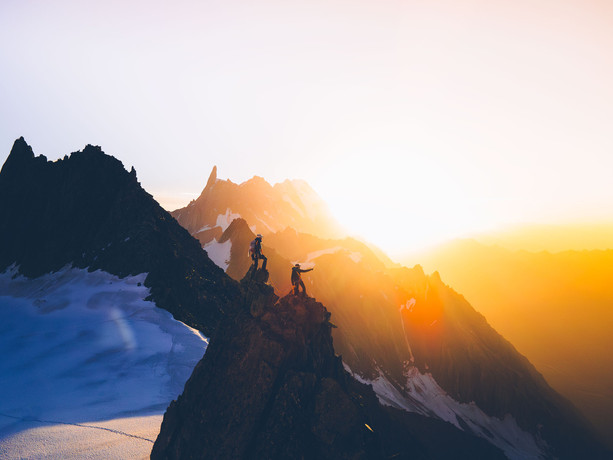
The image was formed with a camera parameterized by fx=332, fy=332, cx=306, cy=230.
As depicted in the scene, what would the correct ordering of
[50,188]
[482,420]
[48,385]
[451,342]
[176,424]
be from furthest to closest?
1. [451,342]
2. [482,420]
3. [50,188]
4. [48,385]
5. [176,424]

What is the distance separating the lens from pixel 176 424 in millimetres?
17797

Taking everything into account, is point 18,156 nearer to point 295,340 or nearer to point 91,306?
point 91,306

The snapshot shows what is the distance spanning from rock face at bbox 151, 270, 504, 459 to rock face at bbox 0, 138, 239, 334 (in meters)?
27.8

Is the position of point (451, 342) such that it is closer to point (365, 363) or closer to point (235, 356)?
point (365, 363)

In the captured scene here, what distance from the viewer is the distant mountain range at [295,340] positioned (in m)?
18.0

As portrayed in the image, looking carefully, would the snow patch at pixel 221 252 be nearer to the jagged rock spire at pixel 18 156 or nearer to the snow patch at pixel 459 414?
the snow patch at pixel 459 414

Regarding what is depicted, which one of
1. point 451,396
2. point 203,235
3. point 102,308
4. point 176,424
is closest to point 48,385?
point 102,308

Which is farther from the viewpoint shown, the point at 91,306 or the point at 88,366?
the point at 91,306

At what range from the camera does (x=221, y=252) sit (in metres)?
138

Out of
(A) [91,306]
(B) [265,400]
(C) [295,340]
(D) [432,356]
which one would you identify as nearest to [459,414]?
(D) [432,356]

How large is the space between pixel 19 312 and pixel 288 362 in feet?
156

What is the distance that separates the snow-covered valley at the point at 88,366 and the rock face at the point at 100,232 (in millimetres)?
4335

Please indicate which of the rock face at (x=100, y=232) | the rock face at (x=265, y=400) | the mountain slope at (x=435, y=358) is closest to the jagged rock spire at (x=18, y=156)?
the rock face at (x=100, y=232)

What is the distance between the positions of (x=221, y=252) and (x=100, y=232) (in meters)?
77.1
